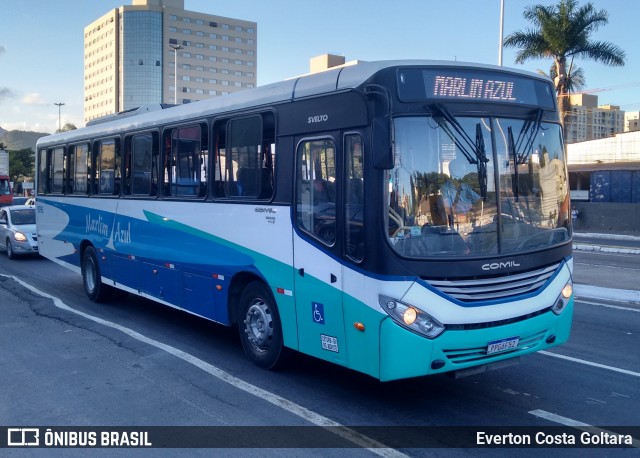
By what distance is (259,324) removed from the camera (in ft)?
26.5

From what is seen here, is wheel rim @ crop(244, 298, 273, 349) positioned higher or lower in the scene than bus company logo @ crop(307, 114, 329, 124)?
lower

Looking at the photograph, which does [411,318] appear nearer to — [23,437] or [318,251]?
[318,251]

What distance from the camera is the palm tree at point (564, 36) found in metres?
37.1

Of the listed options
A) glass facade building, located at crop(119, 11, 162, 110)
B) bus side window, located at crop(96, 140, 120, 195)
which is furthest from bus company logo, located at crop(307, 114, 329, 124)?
glass facade building, located at crop(119, 11, 162, 110)

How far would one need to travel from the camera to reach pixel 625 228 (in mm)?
34312

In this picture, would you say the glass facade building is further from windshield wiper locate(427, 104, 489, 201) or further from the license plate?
the license plate

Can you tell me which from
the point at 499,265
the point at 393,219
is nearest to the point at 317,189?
the point at 393,219

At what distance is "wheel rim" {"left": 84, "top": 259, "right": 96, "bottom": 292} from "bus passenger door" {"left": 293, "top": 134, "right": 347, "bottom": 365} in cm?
698

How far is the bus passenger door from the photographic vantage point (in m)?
6.65

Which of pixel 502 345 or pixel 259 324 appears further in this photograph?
pixel 259 324

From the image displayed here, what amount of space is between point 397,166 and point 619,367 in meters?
4.19

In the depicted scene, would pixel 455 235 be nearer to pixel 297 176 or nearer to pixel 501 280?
pixel 501 280

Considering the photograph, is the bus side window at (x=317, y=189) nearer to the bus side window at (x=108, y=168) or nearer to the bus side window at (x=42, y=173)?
the bus side window at (x=108, y=168)

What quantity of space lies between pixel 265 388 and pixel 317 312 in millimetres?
1157
